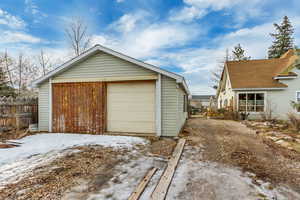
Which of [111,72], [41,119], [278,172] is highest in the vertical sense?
[111,72]

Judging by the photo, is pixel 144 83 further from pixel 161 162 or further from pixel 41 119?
pixel 41 119

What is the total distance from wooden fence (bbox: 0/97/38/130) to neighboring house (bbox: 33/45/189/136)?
95 cm

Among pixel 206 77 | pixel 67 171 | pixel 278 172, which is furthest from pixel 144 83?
pixel 206 77

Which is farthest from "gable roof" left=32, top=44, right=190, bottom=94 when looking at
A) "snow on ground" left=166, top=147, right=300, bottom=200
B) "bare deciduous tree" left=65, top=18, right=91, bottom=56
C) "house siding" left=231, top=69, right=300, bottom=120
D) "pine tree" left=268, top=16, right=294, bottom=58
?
"pine tree" left=268, top=16, right=294, bottom=58

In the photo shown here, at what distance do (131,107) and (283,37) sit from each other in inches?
1343

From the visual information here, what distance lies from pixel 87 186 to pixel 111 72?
4.67 m

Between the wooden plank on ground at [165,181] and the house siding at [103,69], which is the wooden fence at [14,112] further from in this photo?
the wooden plank on ground at [165,181]

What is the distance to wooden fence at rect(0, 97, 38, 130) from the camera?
6.64 meters

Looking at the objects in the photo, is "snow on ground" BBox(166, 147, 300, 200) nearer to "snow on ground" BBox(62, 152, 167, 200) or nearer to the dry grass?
"snow on ground" BBox(62, 152, 167, 200)

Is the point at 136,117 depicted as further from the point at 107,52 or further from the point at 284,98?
the point at 284,98

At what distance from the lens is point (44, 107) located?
6785 mm

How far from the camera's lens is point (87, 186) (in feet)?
8.02

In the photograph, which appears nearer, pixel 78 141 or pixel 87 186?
pixel 87 186

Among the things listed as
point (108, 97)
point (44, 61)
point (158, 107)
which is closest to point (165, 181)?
point (158, 107)
